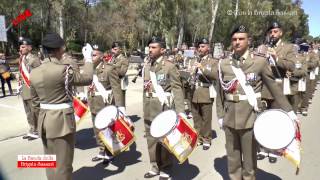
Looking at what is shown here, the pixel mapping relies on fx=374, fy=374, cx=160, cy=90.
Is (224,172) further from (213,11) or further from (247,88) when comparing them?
(213,11)

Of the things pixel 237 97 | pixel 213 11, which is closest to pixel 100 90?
pixel 237 97

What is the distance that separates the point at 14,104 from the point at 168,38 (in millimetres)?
19783

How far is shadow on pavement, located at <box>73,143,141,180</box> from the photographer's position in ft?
18.4

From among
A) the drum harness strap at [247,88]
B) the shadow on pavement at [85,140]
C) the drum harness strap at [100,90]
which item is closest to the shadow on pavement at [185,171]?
the drum harness strap at [100,90]

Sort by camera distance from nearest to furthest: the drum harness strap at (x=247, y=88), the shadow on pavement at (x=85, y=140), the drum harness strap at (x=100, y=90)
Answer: the drum harness strap at (x=247, y=88), the drum harness strap at (x=100, y=90), the shadow on pavement at (x=85, y=140)

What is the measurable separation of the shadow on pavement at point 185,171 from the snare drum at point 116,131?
36.6 inches

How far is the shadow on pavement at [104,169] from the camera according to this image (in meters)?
5.61

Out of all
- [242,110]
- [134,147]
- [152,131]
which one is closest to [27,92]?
[134,147]

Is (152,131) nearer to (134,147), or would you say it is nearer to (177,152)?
(177,152)

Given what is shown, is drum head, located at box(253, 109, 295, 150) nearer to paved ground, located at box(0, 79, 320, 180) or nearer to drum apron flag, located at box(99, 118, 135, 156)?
paved ground, located at box(0, 79, 320, 180)

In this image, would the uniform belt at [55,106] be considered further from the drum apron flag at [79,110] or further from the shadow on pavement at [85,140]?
the shadow on pavement at [85,140]

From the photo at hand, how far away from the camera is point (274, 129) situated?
154 inches

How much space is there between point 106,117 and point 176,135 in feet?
4.13

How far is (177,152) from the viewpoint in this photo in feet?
15.0
